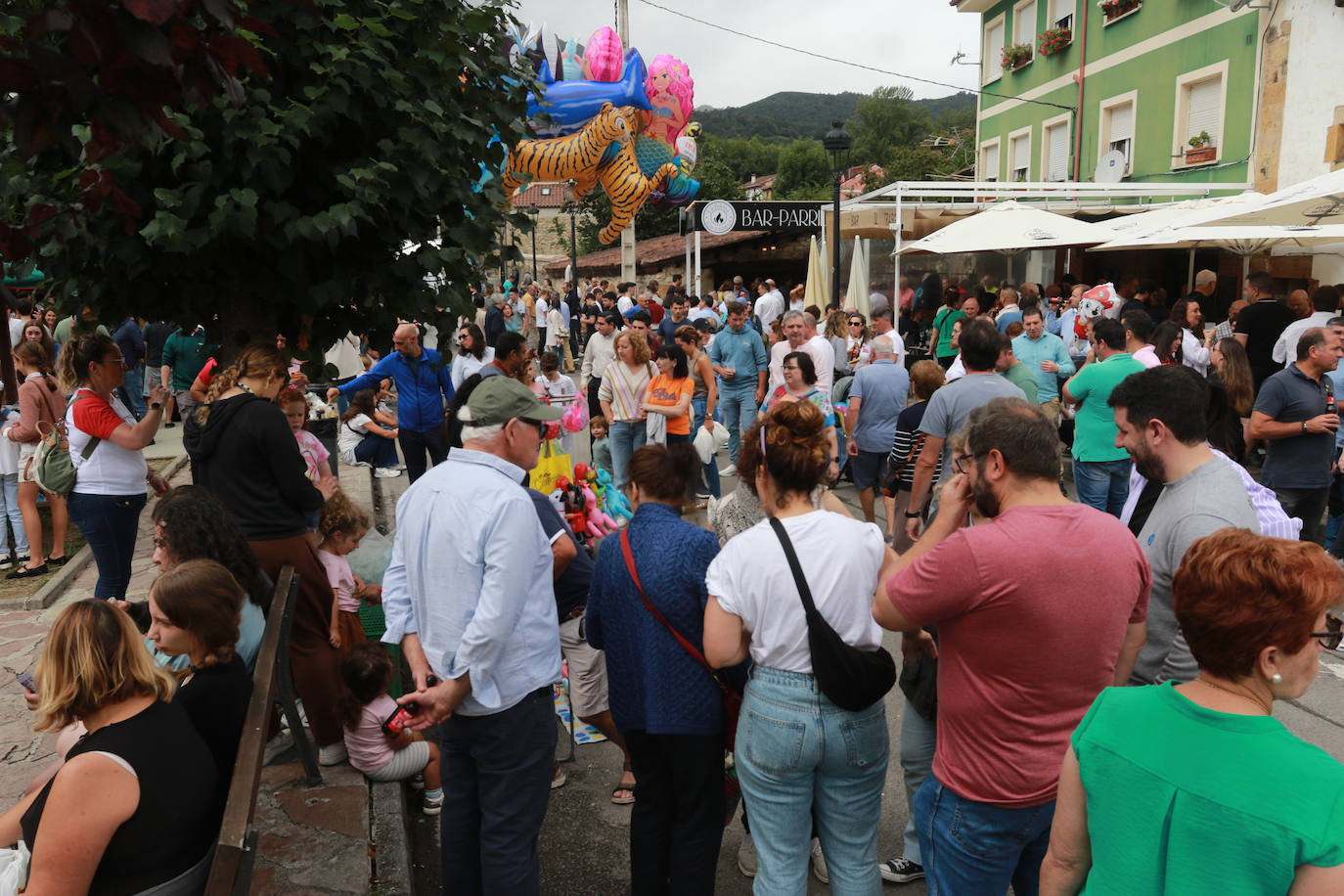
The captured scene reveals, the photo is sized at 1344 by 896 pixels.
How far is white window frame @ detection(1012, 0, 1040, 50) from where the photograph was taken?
21506 millimetres

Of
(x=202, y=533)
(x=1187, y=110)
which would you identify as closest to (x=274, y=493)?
(x=202, y=533)

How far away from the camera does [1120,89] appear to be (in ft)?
59.6

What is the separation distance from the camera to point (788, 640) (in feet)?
8.71

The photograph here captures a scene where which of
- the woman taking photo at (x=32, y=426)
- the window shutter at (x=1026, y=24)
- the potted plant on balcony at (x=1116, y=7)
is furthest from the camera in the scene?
the window shutter at (x=1026, y=24)

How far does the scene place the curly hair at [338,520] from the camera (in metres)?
4.40

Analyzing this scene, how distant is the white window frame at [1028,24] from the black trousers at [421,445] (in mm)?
19498

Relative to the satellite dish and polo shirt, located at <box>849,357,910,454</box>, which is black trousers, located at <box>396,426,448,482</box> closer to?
polo shirt, located at <box>849,357,910,454</box>

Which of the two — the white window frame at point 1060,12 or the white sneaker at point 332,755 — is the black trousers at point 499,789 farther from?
the white window frame at point 1060,12

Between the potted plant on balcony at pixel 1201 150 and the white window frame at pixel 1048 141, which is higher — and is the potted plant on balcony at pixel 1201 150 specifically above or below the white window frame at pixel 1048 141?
below

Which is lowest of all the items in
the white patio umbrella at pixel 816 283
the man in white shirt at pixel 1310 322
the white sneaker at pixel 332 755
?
the white sneaker at pixel 332 755

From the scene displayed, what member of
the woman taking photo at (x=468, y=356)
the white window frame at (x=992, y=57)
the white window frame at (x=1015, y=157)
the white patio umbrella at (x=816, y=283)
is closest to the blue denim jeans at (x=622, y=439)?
the woman taking photo at (x=468, y=356)

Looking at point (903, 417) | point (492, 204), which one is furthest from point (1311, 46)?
point (492, 204)

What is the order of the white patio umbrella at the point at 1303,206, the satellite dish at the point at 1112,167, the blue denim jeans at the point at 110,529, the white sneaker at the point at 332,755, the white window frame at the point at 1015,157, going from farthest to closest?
the white window frame at the point at 1015,157 < the satellite dish at the point at 1112,167 < the white patio umbrella at the point at 1303,206 < the blue denim jeans at the point at 110,529 < the white sneaker at the point at 332,755

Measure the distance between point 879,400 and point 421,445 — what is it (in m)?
3.69
